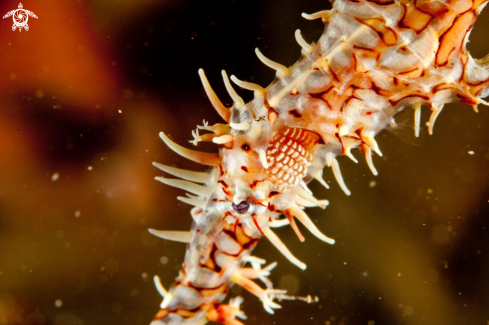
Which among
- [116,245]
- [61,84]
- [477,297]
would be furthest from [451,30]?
[116,245]

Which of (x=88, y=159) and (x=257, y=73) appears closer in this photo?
(x=257, y=73)

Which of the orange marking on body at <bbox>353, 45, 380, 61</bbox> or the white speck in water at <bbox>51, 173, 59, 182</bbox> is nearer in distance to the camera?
the orange marking on body at <bbox>353, 45, 380, 61</bbox>

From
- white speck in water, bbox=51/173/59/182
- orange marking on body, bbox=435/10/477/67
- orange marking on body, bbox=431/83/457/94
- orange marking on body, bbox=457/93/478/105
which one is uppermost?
white speck in water, bbox=51/173/59/182

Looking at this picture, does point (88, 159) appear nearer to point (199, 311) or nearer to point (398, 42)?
point (199, 311)

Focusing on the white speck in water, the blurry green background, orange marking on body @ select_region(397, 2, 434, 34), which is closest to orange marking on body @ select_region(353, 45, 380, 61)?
orange marking on body @ select_region(397, 2, 434, 34)

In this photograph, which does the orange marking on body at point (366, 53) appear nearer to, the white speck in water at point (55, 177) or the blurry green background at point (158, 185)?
the blurry green background at point (158, 185)

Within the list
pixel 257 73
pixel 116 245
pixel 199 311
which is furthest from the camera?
pixel 116 245

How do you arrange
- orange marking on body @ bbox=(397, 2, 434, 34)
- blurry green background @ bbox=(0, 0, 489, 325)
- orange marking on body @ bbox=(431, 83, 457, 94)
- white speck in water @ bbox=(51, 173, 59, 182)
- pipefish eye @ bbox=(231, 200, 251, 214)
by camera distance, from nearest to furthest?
orange marking on body @ bbox=(397, 2, 434, 34) < orange marking on body @ bbox=(431, 83, 457, 94) < pipefish eye @ bbox=(231, 200, 251, 214) < blurry green background @ bbox=(0, 0, 489, 325) < white speck in water @ bbox=(51, 173, 59, 182)

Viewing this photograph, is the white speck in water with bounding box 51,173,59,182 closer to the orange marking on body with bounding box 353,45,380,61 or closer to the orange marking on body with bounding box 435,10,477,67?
the orange marking on body with bounding box 353,45,380,61
